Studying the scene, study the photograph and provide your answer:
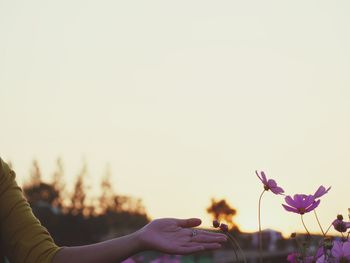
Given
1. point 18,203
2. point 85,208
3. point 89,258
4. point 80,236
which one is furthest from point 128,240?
point 85,208

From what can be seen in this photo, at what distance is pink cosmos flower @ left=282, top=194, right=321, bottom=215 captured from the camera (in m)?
1.81

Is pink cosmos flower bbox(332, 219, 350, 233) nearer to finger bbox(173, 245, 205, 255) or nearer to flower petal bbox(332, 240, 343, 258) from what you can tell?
flower petal bbox(332, 240, 343, 258)

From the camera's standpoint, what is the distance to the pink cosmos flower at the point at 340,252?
66.5 inches

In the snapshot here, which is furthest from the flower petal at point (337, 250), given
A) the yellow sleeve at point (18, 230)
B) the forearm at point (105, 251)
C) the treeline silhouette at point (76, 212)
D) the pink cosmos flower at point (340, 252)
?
the treeline silhouette at point (76, 212)

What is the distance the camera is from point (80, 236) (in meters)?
27.7

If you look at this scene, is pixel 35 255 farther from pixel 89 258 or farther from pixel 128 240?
pixel 128 240

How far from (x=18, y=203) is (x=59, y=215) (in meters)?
26.7

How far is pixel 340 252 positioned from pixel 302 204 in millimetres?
170

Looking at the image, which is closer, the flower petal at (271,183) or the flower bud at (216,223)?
the flower bud at (216,223)

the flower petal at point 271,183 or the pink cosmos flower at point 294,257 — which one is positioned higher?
the flower petal at point 271,183

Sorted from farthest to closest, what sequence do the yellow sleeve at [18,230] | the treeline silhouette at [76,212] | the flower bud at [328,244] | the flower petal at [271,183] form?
the treeline silhouette at [76,212]
the yellow sleeve at [18,230]
the flower petal at [271,183]
the flower bud at [328,244]

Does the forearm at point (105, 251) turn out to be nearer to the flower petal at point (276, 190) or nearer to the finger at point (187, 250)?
the finger at point (187, 250)

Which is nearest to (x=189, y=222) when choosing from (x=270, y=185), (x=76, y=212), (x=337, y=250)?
(x=270, y=185)

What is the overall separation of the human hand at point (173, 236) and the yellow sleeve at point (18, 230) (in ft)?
1.30
